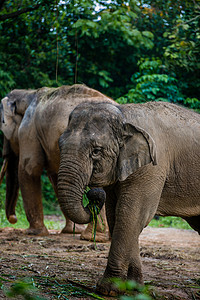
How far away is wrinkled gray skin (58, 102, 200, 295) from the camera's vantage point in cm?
352

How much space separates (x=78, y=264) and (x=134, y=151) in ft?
5.91

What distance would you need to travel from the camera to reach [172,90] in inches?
516

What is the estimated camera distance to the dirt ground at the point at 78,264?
3.78 meters

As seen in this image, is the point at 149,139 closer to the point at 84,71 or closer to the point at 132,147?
the point at 132,147

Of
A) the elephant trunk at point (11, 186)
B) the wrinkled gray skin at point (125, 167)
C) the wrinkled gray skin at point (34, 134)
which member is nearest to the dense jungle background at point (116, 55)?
the elephant trunk at point (11, 186)

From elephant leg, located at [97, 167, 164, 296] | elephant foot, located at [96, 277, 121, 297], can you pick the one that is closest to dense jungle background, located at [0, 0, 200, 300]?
elephant foot, located at [96, 277, 121, 297]

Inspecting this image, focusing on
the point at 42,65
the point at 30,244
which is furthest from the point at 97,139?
the point at 42,65

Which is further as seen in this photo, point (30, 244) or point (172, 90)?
point (172, 90)

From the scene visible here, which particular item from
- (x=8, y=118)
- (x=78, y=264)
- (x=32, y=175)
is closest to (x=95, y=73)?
(x=8, y=118)

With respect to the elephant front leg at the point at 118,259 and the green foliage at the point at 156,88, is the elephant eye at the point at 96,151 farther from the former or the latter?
the green foliage at the point at 156,88

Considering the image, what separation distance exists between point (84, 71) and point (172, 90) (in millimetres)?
3692

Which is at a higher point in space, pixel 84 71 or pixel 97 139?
pixel 97 139

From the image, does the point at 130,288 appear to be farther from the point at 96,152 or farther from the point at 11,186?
the point at 11,186

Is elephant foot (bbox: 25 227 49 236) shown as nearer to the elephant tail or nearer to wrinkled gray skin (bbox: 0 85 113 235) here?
wrinkled gray skin (bbox: 0 85 113 235)
